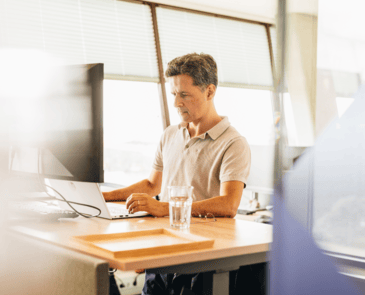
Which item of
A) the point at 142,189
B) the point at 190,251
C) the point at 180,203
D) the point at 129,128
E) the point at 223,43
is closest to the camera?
the point at 190,251

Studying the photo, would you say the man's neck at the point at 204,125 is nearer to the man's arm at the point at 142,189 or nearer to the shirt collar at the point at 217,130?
the shirt collar at the point at 217,130

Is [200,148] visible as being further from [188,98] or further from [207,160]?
[188,98]

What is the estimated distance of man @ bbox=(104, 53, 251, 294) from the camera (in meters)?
1.57

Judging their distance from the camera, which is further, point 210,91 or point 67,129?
point 210,91

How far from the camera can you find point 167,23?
4.40 m

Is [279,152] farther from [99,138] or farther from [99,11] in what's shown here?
[99,11]

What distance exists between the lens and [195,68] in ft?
5.71

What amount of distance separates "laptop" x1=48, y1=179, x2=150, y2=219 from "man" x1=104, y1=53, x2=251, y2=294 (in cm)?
18

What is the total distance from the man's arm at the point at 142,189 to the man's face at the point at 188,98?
0.40 meters

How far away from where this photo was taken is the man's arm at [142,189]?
1.82 meters

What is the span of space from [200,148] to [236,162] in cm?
22

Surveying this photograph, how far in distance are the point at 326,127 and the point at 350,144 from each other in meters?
0.03

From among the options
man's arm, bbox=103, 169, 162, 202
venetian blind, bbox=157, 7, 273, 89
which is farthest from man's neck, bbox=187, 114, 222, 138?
venetian blind, bbox=157, 7, 273, 89

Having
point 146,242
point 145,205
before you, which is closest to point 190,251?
point 146,242
